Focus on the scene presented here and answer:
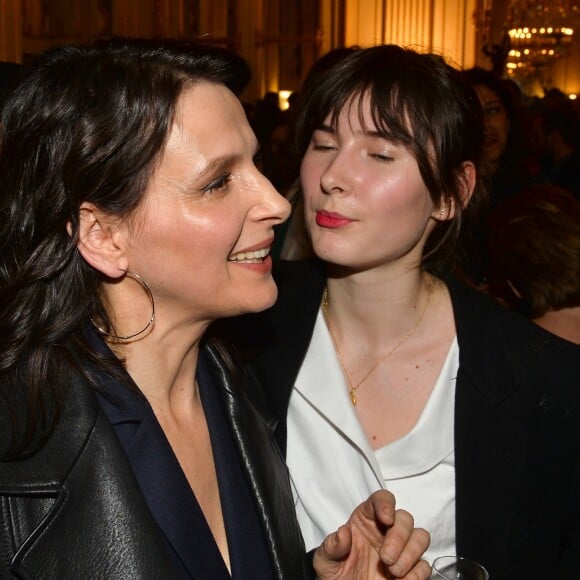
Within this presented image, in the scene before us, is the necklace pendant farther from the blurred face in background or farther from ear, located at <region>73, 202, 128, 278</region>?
the blurred face in background

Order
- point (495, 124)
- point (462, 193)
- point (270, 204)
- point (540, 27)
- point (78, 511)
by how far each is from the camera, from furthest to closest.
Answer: point (540, 27)
point (495, 124)
point (462, 193)
point (270, 204)
point (78, 511)

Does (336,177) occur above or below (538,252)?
above

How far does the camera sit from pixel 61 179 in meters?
1.53

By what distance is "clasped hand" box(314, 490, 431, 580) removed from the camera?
1605 mm

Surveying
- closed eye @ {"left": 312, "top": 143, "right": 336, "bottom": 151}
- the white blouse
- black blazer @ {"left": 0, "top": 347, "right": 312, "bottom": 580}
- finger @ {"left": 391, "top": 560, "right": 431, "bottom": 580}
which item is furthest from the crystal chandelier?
black blazer @ {"left": 0, "top": 347, "right": 312, "bottom": 580}

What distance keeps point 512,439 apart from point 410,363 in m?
0.34

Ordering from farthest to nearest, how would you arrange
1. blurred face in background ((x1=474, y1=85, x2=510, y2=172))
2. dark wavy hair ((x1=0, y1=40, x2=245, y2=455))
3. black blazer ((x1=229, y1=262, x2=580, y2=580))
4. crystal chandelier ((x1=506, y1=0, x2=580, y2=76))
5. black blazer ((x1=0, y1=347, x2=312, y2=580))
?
crystal chandelier ((x1=506, y1=0, x2=580, y2=76))
blurred face in background ((x1=474, y1=85, x2=510, y2=172))
black blazer ((x1=229, y1=262, x2=580, y2=580))
dark wavy hair ((x1=0, y1=40, x2=245, y2=455))
black blazer ((x1=0, y1=347, x2=312, y2=580))

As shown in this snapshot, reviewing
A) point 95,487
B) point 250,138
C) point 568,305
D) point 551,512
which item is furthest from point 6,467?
point 568,305

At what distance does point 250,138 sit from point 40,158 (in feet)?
1.38

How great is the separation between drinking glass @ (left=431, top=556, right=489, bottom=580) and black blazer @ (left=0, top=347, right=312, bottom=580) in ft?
1.54

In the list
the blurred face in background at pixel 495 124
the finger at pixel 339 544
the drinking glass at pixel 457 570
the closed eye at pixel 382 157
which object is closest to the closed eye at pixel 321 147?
the closed eye at pixel 382 157

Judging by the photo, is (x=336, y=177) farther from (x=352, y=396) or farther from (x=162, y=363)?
(x=162, y=363)

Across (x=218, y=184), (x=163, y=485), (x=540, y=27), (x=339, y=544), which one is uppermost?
(x=218, y=184)

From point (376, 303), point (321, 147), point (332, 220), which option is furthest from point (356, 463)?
point (321, 147)
